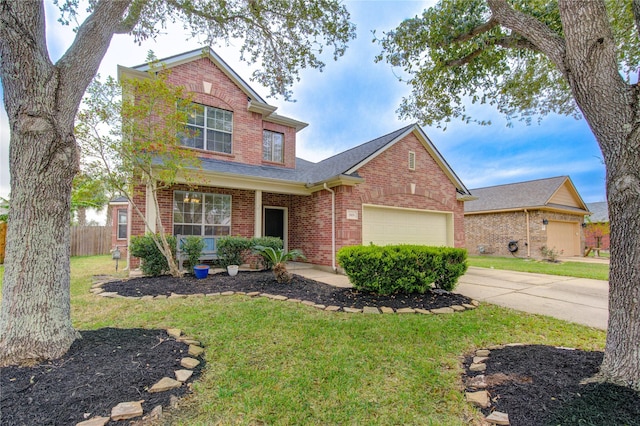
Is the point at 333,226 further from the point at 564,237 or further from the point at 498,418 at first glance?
the point at 564,237

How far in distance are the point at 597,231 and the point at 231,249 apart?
22379mm

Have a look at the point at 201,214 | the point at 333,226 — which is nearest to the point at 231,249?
the point at 201,214

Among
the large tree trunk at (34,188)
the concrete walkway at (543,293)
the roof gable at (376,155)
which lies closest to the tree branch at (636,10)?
the concrete walkway at (543,293)

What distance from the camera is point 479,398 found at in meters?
2.34

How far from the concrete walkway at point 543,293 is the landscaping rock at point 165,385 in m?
4.69

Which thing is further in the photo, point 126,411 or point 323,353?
point 323,353

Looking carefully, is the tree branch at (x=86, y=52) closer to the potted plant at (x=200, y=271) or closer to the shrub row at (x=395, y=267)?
the shrub row at (x=395, y=267)

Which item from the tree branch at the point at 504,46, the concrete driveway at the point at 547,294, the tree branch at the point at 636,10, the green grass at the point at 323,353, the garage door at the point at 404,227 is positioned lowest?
the concrete driveway at the point at 547,294

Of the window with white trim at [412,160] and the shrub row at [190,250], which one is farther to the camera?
the window with white trim at [412,160]

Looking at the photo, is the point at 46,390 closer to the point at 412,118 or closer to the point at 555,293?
the point at 412,118

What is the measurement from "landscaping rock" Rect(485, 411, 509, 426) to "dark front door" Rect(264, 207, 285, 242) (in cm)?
997

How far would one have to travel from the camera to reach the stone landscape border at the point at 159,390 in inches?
77.8

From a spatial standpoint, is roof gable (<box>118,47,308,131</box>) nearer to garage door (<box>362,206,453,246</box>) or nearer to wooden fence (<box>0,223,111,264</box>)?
garage door (<box>362,206,453,246</box>)

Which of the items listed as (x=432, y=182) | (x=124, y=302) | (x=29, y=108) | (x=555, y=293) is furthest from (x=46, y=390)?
(x=432, y=182)
